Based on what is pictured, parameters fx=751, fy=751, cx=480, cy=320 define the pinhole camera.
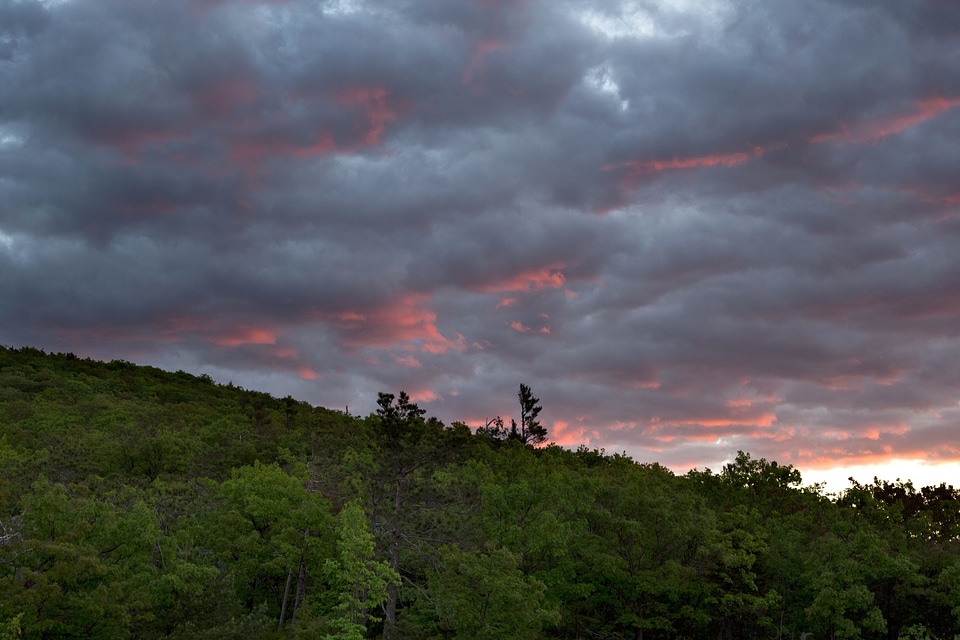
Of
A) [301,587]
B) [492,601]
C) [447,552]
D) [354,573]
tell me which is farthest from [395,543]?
[492,601]

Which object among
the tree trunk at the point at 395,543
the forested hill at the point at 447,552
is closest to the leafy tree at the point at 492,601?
the forested hill at the point at 447,552

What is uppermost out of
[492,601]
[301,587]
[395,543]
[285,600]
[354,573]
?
[395,543]

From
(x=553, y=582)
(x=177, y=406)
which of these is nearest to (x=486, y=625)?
(x=553, y=582)

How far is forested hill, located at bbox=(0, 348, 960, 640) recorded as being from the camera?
141 feet

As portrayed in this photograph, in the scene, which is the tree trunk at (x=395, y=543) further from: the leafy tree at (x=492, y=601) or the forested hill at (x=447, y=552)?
the leafy tree at (x=492, y=601)

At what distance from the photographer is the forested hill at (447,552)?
141 ft

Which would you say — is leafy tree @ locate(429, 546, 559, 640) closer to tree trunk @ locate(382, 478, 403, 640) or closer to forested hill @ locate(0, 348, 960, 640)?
forested hill @ locate(0, 348, 960, 640)

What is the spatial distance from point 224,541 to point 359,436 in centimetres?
4204

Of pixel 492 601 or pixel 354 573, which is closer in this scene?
pixel 354 573

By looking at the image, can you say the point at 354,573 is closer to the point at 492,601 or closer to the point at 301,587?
the point at 492,601

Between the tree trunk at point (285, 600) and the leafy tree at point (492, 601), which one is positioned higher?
the leafy tree at point (492, 601)

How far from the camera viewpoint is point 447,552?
51.3 m

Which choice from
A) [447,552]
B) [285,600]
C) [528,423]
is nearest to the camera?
[447,552]

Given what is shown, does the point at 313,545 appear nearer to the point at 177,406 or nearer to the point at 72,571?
the point at 72,571
